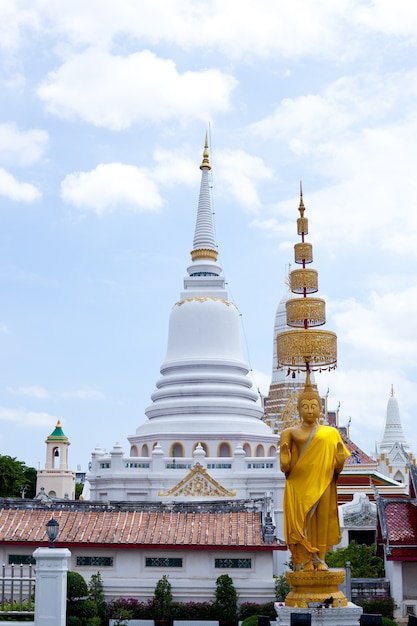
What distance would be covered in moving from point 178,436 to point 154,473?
8.58 feet

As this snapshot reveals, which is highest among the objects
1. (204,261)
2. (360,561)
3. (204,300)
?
(204,261)

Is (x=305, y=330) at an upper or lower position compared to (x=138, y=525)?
upper

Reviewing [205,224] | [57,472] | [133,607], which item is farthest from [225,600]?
[57,472]

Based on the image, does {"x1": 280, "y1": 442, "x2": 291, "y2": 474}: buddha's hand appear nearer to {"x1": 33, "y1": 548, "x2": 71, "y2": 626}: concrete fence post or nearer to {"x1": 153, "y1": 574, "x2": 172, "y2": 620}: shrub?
{"x1": 33, "y1": 548, "x2": 71, "y2": 626}: concrete fence post

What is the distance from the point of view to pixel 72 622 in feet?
56.8

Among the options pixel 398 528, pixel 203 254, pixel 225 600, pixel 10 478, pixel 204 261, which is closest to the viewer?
pixel 225 600

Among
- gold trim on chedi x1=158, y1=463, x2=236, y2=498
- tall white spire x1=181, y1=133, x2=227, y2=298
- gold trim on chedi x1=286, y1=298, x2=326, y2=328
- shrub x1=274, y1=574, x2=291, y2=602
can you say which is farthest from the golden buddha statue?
tall white spire x1=181, y1=133, x2=227, y2=298

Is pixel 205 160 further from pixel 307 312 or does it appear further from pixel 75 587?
pixel 75 587

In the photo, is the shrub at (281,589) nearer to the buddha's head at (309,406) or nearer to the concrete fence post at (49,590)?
the concrete fence post at (49,590)

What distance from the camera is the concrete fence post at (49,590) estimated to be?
615 inches

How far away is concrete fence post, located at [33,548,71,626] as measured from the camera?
51.3 ft

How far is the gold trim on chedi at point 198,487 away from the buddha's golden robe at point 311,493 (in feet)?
63.1

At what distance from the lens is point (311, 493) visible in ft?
46.3

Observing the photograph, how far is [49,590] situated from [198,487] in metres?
18.3
